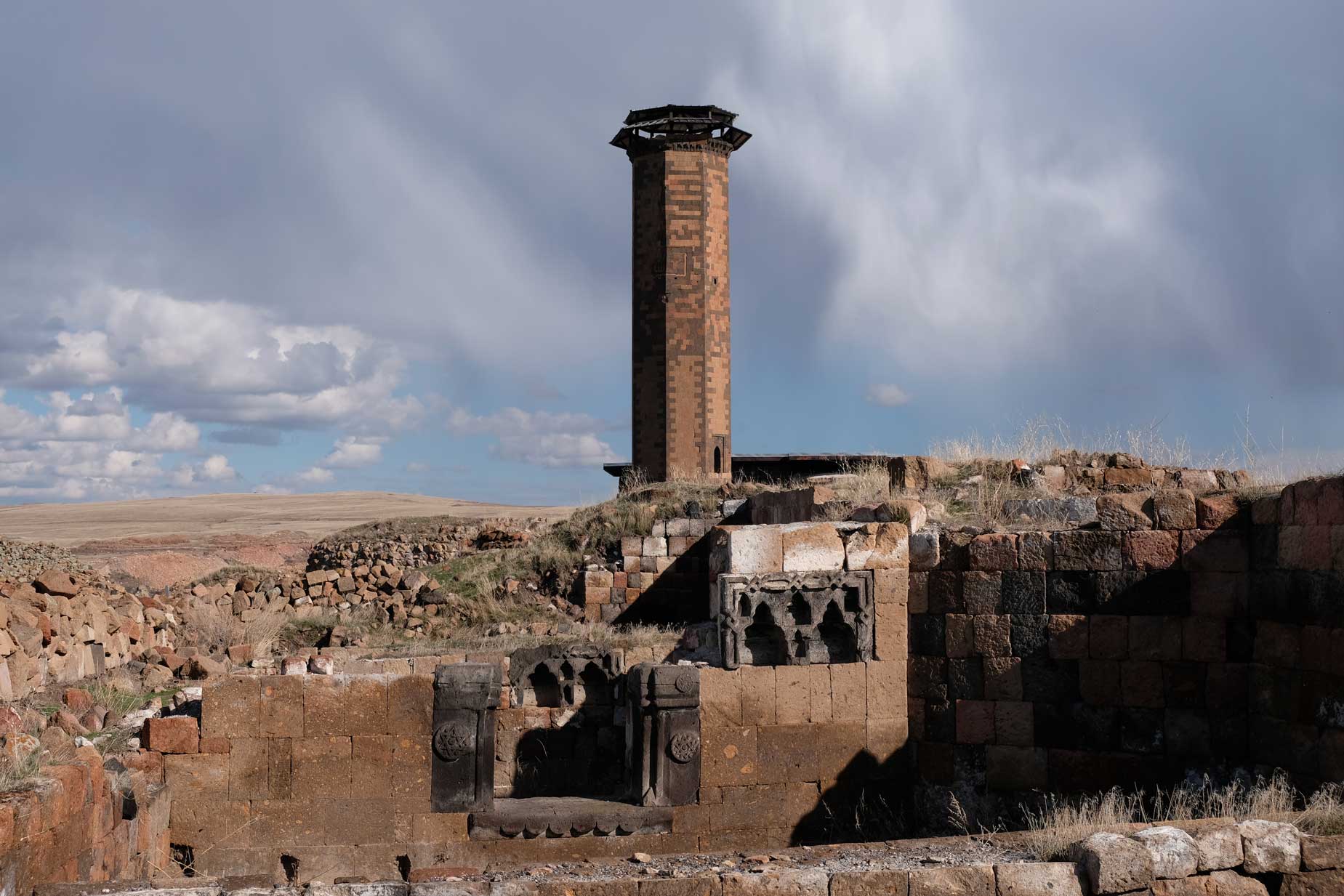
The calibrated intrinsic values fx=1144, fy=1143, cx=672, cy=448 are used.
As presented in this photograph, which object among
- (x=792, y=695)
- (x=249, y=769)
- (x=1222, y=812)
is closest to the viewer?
(x=1222, y=812)

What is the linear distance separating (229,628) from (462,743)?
7.74m

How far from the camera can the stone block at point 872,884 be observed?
19.0 feet

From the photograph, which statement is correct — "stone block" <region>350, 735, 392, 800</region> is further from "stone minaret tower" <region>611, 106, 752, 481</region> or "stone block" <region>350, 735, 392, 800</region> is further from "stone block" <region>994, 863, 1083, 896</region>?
"stone minaret tower" <region>611, 106, 752, 481</region>

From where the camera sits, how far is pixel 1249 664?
8.84 m

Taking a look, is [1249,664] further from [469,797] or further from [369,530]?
[369,530]

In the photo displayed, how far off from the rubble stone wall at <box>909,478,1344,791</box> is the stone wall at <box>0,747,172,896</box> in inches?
241

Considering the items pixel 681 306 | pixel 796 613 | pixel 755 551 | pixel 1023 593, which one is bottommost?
pixel 796 613

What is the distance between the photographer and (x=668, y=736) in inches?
371

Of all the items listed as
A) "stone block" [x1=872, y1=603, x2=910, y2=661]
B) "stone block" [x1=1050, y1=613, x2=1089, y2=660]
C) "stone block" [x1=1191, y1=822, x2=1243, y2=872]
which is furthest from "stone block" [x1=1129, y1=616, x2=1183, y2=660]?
"stone block" [x1=1191, y1=822, x2=1243, y2=872]

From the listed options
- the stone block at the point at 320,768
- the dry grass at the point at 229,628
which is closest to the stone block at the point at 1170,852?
the stone block at the point at 320,768

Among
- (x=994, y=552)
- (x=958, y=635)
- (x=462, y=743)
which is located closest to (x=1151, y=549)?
(x=994, y=552)

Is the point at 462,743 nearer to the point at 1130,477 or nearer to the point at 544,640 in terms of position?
the point at 544,640

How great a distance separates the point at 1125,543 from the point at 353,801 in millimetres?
6591

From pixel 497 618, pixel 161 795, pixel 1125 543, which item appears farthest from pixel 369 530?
pixel 1125 543
